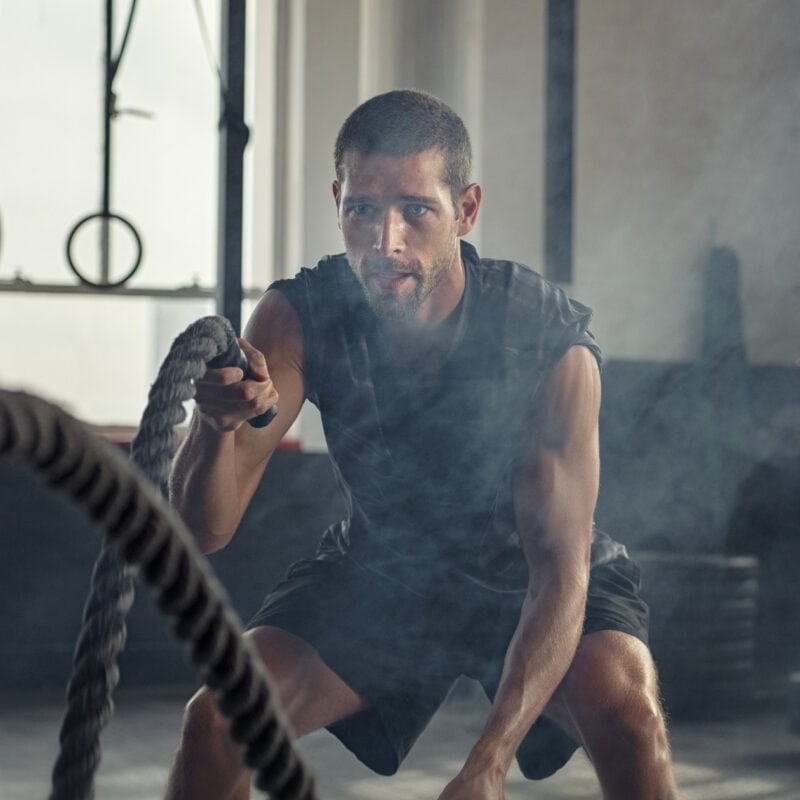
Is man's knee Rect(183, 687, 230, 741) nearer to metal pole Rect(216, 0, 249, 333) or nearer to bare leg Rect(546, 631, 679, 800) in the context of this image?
bare leg Rect(546, 631, 679, 800)

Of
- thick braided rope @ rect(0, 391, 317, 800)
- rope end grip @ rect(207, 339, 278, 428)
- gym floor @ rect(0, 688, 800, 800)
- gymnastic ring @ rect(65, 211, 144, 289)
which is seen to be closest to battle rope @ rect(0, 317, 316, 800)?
thick braided rope @ rect(0, 391, 317, 800)

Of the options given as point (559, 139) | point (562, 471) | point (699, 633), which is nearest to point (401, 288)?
point (562, 471)

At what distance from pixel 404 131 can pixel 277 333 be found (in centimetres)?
24

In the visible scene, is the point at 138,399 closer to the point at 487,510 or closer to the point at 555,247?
the point at 555,247

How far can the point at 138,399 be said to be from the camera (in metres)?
2.99

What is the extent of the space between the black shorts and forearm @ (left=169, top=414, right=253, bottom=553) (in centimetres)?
11

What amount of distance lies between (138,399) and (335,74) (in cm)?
94

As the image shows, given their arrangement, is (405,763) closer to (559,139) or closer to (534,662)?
(534,662)

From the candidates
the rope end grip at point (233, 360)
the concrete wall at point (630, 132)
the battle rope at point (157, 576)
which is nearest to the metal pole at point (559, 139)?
the concrete wall at point (630, 132)

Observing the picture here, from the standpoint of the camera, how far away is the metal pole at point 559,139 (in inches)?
103

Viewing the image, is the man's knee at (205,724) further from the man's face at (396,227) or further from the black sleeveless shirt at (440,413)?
the man's face at (396,227)

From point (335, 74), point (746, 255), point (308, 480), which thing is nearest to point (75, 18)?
point (335, 74)

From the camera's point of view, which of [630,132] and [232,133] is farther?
[630,132]

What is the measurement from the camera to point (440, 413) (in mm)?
1308
